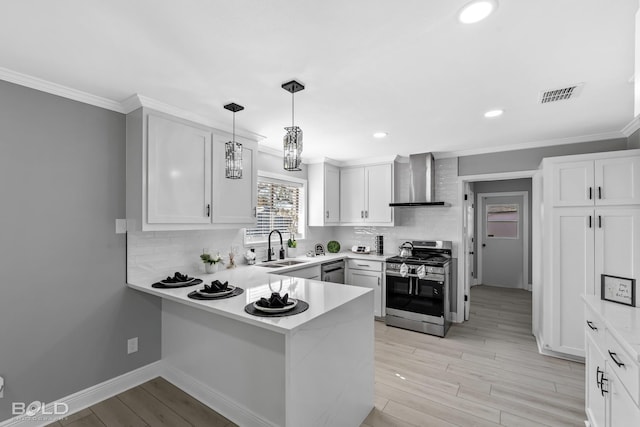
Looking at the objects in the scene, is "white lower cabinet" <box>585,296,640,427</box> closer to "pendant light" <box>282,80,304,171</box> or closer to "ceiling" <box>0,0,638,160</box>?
"ceiling" <box>0,0,638,160</box>

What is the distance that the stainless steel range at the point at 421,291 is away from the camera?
381 cm

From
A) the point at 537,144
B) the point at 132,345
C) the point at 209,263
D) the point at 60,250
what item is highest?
the point at 537,144

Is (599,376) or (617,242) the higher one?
(617,242)

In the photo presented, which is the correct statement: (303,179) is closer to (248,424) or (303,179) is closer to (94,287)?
(94,287)

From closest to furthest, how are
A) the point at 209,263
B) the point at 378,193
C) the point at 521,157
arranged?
the point at 209,263 < the point at 521,157 < the point at 378,193

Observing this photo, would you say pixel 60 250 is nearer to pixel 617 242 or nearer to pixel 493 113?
pixel 493 113

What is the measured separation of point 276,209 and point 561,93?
3.32 m

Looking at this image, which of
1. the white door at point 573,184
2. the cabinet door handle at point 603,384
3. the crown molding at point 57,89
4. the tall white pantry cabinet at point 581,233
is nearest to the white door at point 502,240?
the tall white pantry cabinet at point 581,233

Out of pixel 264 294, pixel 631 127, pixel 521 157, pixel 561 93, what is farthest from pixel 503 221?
pixel 264 294

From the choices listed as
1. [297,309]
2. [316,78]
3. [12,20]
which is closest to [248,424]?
[297,309]

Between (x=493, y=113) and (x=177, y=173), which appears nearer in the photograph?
(x=177, y=173)

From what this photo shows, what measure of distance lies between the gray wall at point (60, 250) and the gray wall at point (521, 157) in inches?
163

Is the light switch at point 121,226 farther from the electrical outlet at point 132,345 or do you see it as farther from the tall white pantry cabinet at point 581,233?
the tall white pantry cabinet at point 581,233

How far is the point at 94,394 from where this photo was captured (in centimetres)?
239
